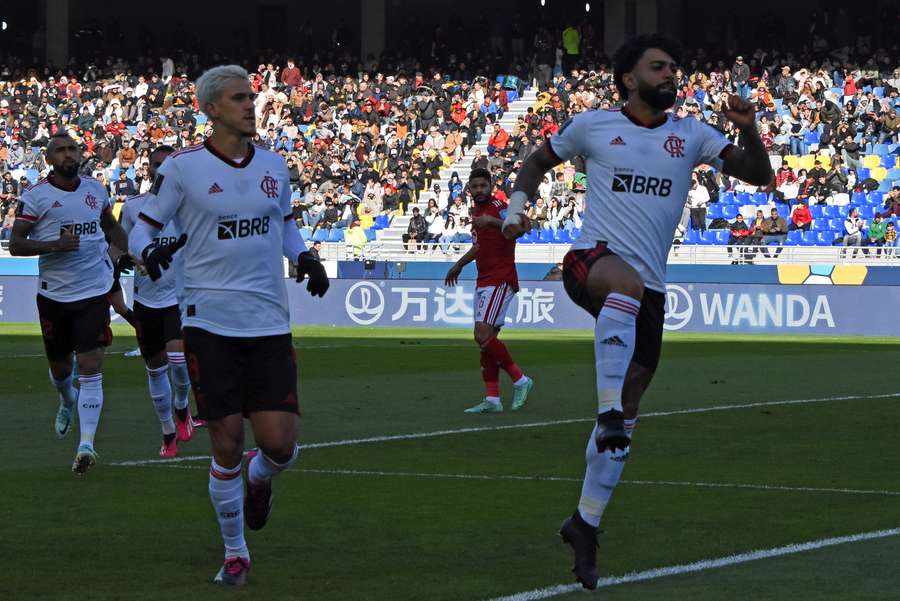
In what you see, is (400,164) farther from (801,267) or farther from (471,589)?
(471,589)

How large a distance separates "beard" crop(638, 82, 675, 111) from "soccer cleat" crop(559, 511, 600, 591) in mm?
1801

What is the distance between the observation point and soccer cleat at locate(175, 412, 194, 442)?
12.5 m

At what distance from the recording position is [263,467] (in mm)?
7215

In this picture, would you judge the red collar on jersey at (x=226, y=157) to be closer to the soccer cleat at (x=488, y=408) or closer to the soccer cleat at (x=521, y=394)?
the soccer cleat at (x=488, y=408)

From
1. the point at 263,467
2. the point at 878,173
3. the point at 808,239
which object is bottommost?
the point at 263,467

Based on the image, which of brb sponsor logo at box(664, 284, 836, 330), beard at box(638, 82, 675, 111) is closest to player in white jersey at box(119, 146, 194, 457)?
beard at box(638, 82, 675, 111)

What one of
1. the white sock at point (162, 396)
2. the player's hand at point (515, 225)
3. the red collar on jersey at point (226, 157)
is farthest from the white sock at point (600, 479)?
the white sock at point (162, 396)

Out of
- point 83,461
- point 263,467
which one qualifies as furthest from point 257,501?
point 83,461

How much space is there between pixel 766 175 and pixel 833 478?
149 inches

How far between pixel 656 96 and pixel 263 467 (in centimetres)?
232

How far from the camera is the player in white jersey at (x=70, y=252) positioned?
1135cm

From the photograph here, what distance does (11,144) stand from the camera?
46312 mm

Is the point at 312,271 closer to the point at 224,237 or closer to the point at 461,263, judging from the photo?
the point at 224,237

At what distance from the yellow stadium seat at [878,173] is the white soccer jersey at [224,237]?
31397 mm
